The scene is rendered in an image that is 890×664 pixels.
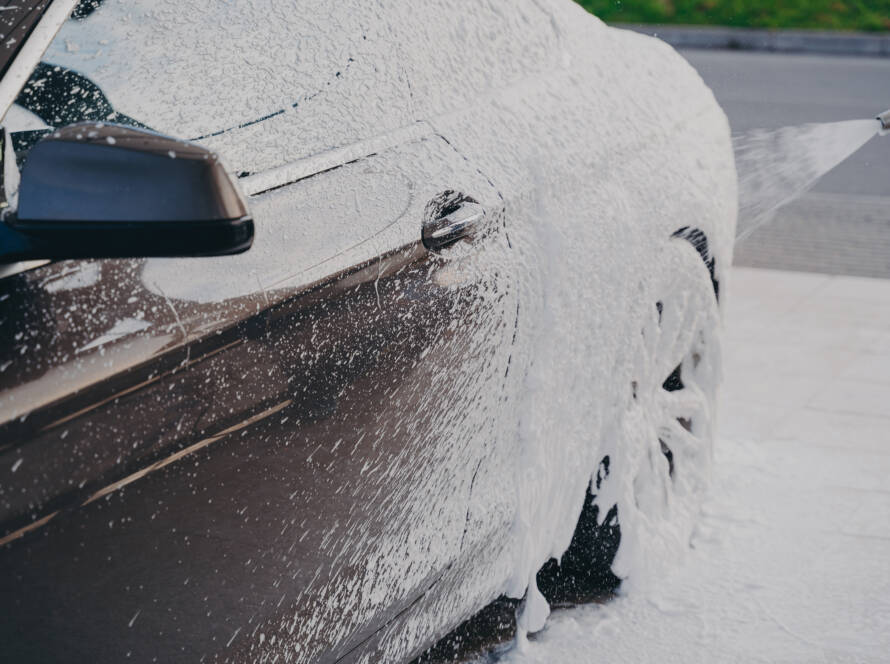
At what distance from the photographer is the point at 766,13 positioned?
60.3 ft

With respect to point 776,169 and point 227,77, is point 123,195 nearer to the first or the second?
point 227,77

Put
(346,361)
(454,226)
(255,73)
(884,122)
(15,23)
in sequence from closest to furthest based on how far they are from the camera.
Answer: (15,23) → (346,361) → (255,73) → (454,226) → (884,122)

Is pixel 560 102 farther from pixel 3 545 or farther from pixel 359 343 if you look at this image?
pixel 3 545

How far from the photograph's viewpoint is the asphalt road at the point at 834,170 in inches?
276

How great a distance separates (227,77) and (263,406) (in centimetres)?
59

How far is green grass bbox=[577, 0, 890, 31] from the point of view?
710 inches

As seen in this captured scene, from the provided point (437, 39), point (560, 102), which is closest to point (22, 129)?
point (437, 39)

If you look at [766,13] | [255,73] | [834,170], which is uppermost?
[255,73]

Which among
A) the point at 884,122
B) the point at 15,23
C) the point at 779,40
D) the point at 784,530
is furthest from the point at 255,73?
the point at 779,40

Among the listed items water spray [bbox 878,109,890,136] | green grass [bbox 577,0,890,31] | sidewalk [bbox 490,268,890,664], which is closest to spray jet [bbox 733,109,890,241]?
sidewalk [bbox 490,268,890,664]

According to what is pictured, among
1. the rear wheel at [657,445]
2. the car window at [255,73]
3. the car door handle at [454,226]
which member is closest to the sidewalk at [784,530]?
the rear wheel at [657,445]

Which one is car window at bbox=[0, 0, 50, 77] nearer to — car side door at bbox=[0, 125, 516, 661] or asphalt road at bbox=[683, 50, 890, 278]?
car side door at bbox=[0, 125, 516, 661]

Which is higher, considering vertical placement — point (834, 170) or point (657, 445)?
point (657, 445)

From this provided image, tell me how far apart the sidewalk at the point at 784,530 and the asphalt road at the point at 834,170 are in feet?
4.31
